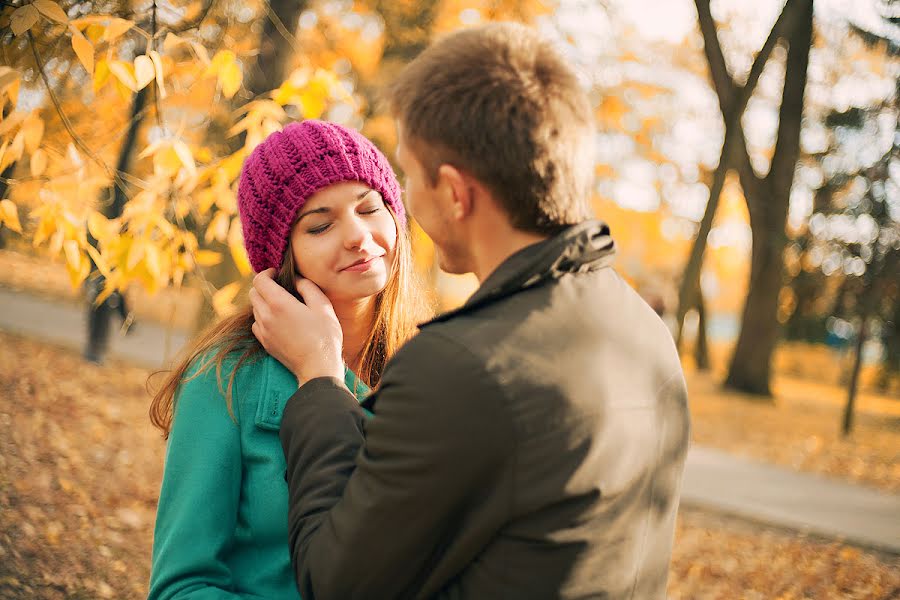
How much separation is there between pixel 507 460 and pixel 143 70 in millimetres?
1833

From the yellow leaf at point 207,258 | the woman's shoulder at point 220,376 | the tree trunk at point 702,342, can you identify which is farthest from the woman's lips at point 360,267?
the tree trunk at point 702,342

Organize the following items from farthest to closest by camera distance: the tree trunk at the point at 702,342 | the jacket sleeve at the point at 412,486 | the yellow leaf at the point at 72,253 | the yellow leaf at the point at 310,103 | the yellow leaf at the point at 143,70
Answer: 1. the tree trunk at the point at 702,342
2. the yellow leaf at the point at 310,103
3. the yellow leaf at the point at 72,253
4. the yellow leaf at the point at 143,70
5. the jacket sleeve at the point at 412,486

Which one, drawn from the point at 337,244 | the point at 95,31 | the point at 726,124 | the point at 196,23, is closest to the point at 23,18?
the point at 95,31

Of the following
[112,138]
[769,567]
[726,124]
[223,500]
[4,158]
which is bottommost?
[769,567]

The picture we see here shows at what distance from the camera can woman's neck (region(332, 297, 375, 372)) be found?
2.46m

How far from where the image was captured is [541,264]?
57.9 inches

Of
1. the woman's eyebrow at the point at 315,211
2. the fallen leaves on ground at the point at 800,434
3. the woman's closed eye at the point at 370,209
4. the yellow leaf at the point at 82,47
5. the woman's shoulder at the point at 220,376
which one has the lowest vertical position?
the fallen leaves on ground at the point at 800,434

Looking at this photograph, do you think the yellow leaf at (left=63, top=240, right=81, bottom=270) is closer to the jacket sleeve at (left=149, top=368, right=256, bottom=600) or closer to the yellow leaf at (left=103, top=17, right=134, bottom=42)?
the yellow leaf at (left=103, top=17, right=134, bottom=42)

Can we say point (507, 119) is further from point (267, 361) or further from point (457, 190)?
point (267, 361)

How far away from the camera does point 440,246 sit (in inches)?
64.1

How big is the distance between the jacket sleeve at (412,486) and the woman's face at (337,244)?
3.01ft

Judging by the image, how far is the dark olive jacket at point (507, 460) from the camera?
Result: 4.29 ft

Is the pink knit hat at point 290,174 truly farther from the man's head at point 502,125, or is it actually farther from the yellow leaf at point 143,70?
the man's head at point 502,125

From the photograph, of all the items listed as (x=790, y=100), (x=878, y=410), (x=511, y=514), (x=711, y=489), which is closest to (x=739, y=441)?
(x=711, y=489)
